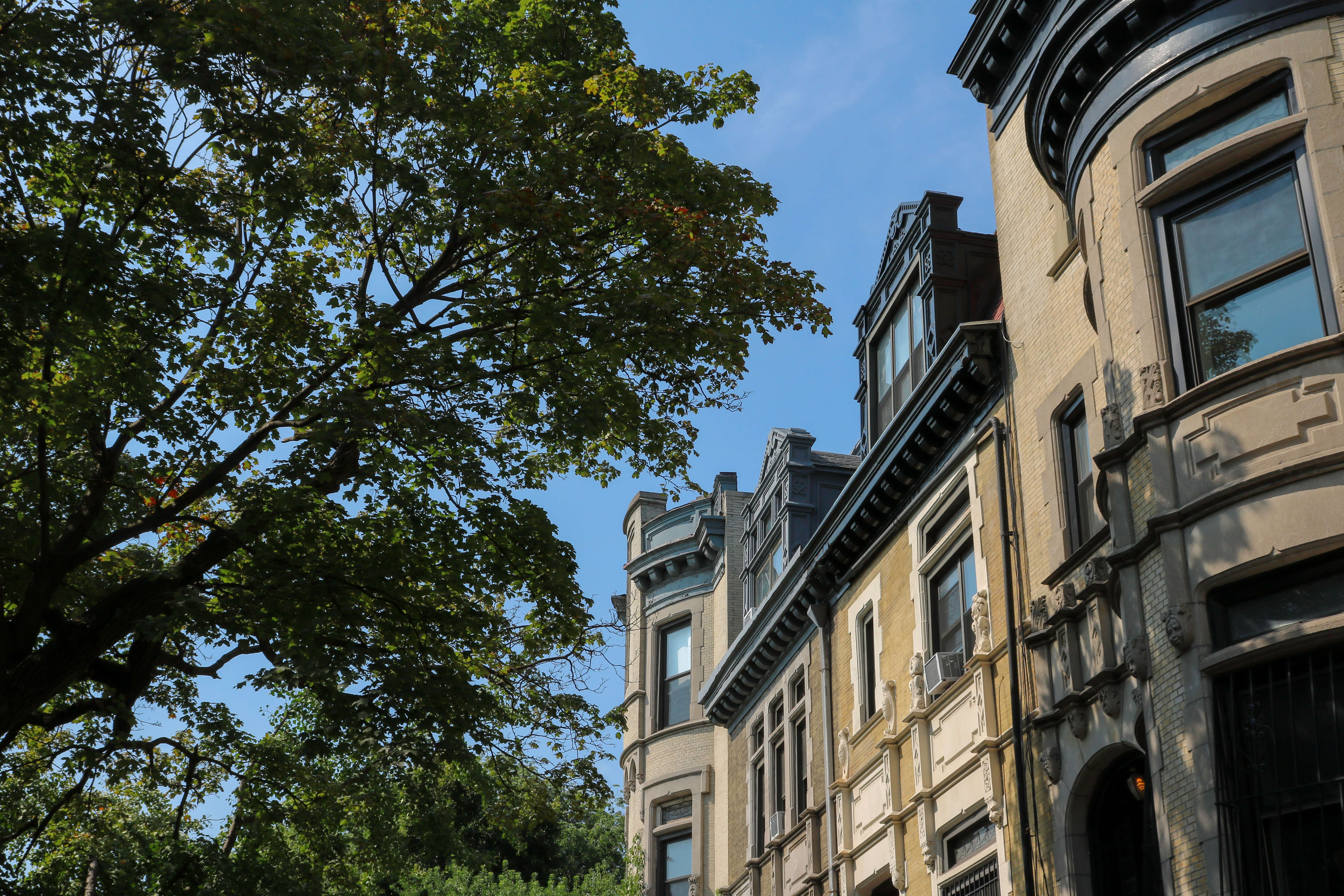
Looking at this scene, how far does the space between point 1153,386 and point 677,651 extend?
2228 centimetres

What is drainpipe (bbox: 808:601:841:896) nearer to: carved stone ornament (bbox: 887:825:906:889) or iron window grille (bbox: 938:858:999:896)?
carved stone ornament (bbox: 887:825:906:889)

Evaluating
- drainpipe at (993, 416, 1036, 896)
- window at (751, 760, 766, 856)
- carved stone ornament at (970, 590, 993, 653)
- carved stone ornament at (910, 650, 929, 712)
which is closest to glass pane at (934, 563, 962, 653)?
carved stone ornament at (910, 650, 929, 712)

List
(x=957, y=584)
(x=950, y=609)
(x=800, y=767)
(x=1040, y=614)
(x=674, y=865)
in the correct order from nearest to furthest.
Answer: (x=1040, y=614), (x=957, y=584), (x=950, y=609), (x=800, y=767), (x=674, y=865)

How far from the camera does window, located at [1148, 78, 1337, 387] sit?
11320 mm

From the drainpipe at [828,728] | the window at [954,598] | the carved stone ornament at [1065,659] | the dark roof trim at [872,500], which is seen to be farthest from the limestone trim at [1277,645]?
the drainpipe at [828,728]

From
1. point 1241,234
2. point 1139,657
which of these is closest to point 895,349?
point 1241,234

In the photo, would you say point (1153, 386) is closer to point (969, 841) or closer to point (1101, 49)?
point (1101, 49)

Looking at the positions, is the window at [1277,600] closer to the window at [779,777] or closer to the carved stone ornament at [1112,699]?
Answer: the carved stone ornament at [1112,699]

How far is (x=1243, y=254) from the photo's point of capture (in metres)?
11.9

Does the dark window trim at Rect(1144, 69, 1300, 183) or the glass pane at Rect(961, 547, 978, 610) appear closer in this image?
the dark window trim at Rect(1144, 69, 1300, 183)

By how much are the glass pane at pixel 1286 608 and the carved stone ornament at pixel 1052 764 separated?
310cm

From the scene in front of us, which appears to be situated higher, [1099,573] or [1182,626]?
[1099,573]

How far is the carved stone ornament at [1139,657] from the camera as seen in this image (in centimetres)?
1158

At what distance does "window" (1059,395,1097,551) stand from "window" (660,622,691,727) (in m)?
18.5
